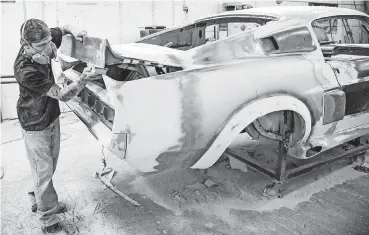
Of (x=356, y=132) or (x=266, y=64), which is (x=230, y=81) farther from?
(x=356, y=132)

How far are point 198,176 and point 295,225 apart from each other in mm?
1128

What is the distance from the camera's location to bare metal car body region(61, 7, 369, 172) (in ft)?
6.81

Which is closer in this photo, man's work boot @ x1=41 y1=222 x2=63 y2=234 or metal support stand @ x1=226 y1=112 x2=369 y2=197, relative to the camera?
man's work boot @ x1=41 y1=222 x2=63 y2=234

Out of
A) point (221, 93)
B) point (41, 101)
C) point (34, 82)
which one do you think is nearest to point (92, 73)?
point (34, 82)

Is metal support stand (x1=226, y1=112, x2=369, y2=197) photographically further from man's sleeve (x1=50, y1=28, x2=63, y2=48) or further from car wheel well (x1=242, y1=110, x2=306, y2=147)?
man's sleeve (x1=50, y1=28, x2=63, y2=48)

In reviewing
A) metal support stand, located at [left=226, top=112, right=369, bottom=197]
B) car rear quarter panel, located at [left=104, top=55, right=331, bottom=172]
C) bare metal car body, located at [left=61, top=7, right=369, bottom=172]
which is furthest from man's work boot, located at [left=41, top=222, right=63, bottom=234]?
metal support stand, located at [left=226, top=112, right=369, bottom=197]

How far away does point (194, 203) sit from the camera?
9.43 ft

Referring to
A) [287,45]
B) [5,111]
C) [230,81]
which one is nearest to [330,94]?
[287,45]

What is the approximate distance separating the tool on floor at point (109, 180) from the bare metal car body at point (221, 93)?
2.25 feet

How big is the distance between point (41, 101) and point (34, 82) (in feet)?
0.79

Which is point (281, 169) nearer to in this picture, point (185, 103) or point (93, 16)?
point (185, 103)

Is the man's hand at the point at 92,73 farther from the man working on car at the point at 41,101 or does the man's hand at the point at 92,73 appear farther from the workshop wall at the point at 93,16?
the workshop wall at the point at 93,16

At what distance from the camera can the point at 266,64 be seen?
7.98ft

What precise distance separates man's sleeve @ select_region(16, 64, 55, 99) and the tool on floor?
119 cm
